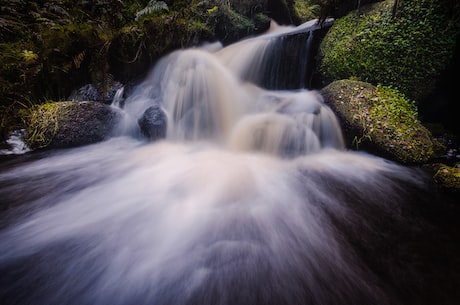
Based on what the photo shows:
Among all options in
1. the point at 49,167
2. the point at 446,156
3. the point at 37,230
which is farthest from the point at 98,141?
the point at 446,156

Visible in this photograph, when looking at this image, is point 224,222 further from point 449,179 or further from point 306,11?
point 306,11

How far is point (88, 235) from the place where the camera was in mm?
2373

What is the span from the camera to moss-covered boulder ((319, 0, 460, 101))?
4.47 m

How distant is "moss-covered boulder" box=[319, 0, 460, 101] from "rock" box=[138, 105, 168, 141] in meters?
4.11

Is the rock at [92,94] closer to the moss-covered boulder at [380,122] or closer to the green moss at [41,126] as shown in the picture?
the green moss at [41,126]

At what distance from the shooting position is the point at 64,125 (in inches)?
181

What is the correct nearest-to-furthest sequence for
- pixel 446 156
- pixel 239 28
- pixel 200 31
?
pixel 446 156, pixel 200 31, pixel 239 28

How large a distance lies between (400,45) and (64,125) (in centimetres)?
682

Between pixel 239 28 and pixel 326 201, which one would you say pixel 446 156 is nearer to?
pixel 326 201

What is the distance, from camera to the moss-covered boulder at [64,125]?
448cm

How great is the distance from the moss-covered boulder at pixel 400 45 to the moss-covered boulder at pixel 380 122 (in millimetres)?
429

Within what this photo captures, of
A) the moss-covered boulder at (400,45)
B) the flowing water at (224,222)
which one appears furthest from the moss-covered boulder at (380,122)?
the moss-covered boulder at (400,45)

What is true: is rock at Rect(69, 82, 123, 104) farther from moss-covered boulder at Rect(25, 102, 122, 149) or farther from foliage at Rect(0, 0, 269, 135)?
moss-covered boulder at Rect(25, 102, 122, 149)

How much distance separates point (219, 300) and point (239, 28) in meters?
8.69
